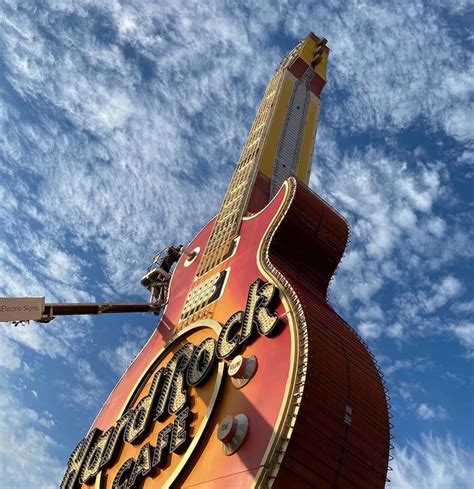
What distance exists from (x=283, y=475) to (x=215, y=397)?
3880 mm

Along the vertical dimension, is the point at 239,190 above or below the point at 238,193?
above

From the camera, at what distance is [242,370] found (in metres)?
14.7

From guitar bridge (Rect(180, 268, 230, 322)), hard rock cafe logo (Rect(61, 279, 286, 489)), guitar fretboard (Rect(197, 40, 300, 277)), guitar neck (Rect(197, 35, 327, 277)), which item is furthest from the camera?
guitar neck (Rect(197, 35, 327, 277))

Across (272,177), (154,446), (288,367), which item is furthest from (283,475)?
(272,177)

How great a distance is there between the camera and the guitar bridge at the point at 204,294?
2028cm

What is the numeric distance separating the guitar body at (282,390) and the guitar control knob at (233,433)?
0.14 metres

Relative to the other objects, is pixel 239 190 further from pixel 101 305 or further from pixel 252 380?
pixel 252 380

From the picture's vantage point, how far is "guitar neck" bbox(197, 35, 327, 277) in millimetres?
23552

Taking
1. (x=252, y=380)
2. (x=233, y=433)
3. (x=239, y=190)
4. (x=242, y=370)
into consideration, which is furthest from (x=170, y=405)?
(x=239, y=190)

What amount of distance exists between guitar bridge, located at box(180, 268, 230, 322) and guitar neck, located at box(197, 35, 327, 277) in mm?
1087

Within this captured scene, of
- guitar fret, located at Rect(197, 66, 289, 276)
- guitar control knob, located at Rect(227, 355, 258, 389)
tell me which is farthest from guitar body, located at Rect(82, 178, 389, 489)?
guitar fret, located at Rect(197, 66, 289, 276)

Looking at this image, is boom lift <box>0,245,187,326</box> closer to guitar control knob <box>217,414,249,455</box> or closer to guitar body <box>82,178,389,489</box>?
guitar body <box>82,178,389,489</box>

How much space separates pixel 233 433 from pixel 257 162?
16825 mm

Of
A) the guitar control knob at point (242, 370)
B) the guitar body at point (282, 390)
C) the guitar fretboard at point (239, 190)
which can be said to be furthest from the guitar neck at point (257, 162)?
the guitar control knob at point (242, 370)
